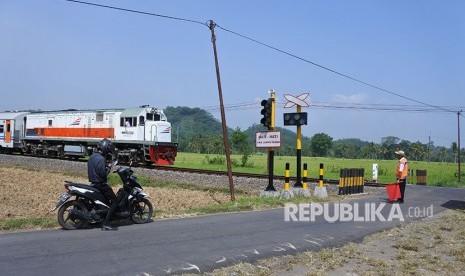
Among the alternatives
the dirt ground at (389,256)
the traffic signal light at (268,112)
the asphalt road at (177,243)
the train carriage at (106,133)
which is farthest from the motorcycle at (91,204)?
the train carriage at (106,133)

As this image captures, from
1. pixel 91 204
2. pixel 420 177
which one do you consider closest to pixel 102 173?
pixel 91 204

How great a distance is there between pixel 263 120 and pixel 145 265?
441 inches

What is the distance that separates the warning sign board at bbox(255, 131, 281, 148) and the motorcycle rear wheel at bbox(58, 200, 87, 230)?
931 cm

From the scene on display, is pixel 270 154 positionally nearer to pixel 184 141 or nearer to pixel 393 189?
pixel 393 189

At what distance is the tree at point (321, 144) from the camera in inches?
5846

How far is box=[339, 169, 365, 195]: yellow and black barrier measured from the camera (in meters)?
18.3

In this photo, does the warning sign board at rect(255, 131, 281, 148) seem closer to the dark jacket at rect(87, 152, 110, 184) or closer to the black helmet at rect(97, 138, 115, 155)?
the black helmet at rect(97, 138, 115, 155)

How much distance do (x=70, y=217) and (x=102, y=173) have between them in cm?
100

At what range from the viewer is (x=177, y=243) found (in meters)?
7.72

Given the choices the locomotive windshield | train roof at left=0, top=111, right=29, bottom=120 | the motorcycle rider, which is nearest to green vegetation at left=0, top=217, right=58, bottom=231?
the motorcycle rider

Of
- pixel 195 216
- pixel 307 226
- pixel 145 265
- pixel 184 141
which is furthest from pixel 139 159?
pixel 184 141

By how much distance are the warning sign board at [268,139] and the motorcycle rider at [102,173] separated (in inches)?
350

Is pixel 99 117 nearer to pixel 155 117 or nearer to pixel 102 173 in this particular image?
pixel 155 117

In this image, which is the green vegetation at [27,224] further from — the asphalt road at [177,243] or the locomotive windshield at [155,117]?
the locomotive windshield at [155,117]
